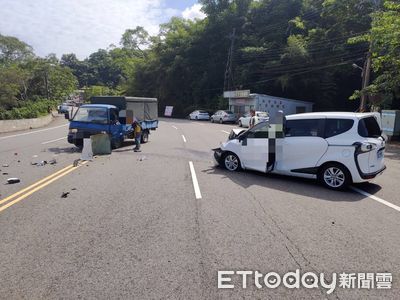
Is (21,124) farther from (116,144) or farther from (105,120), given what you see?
(105,120)

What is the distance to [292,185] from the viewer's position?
909 cm

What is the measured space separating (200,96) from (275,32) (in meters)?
14.7

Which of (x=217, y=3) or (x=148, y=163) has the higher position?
(x=217, y=3)

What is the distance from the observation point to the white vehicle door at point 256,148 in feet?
32.7

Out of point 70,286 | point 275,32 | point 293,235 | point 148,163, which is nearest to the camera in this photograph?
point 70,286

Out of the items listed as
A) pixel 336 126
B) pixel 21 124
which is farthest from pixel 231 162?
pixel 21 124

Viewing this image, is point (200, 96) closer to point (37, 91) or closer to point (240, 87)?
point (240, 87)

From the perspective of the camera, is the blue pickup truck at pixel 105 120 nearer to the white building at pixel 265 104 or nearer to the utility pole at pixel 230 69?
the white building at pixel 265 104

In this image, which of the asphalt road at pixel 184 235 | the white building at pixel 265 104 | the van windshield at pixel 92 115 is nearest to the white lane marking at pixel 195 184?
the asphalt road at pixel 184 235

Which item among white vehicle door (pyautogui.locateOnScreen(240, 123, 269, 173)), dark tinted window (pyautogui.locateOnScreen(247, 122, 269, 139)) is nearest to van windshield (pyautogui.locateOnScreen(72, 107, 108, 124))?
white vehicle door (pyautogui.locateOnScreen(240, 123, 269, 173))

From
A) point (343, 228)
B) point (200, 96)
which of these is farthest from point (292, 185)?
point (200, 96)

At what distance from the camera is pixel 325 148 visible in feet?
28.4

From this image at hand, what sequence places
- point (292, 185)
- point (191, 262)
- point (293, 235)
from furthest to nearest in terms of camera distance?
point (292, 185) < point (293, 235) < point (191, 262)

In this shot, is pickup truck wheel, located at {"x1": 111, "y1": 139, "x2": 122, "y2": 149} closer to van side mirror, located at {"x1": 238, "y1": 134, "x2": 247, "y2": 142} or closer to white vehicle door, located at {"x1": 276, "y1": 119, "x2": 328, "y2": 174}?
van side mirror, located at {"x1": 238, "y1": 134, "x2": 247, "y2": 142}
